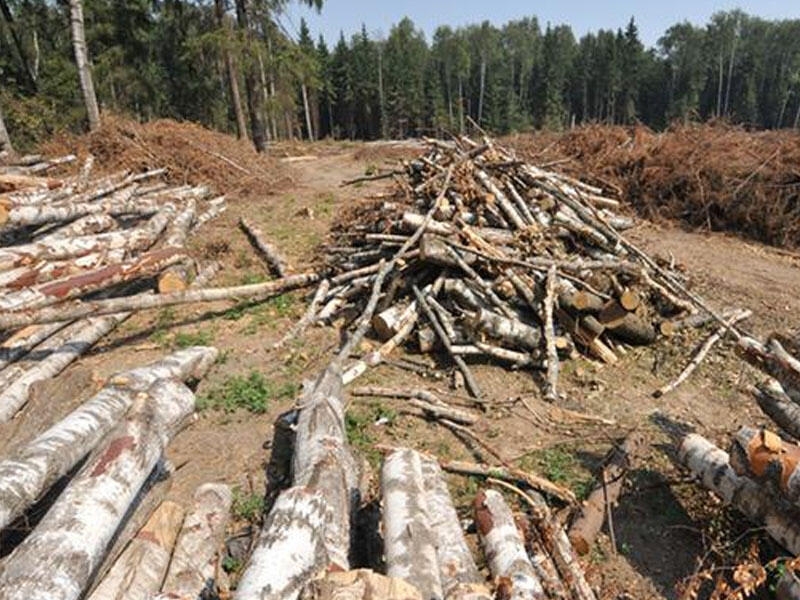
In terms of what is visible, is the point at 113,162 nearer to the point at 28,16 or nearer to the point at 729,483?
the point at 729,483

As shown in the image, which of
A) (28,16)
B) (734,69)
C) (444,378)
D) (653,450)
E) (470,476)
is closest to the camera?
(470,476)

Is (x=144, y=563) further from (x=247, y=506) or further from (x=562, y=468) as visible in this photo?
(x=562, y=468)

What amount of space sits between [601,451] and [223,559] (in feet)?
11.2

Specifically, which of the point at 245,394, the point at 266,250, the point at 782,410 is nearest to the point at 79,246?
the point at 266,250

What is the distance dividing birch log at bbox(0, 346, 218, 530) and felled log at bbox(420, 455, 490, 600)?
2390 mm

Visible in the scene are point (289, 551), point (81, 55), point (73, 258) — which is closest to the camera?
point (289, 551)

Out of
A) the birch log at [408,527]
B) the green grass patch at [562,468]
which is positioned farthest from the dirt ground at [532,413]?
the birch log at [408,527]

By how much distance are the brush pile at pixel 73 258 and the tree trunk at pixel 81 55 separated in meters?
4.43

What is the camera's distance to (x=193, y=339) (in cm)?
717

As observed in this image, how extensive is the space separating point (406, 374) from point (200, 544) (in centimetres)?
329

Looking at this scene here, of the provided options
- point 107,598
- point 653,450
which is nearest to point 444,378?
point 653,450

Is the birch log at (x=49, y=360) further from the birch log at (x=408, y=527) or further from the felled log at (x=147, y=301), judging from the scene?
the birch log at (x=408, y=527)

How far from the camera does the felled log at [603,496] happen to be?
4.10 metres

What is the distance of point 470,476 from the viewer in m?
4.78
